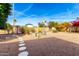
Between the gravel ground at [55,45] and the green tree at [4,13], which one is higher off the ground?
the green tree at [4,13]

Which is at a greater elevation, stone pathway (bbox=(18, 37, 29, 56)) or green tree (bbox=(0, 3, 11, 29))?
green tree (bbox=(0, 3, 11, 29))

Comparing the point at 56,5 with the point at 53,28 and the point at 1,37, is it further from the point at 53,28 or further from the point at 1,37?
the point at 1,37

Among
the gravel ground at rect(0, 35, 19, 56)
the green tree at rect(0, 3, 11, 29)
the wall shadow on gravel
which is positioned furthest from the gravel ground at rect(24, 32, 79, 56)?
the green tree at rect(0, 3, 11, 29)

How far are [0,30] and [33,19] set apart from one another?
1.83ft

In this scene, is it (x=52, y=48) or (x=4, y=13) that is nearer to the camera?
(x=52, y=48)

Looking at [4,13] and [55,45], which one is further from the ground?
[4,13]

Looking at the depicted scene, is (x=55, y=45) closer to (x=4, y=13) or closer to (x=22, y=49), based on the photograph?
(x=22, y=49)

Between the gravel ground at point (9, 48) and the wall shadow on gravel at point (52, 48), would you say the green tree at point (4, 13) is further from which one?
the wall shadow on gravel at point (52, 48)

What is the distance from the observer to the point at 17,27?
16.3 ft

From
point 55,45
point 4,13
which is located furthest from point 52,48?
point 4,13

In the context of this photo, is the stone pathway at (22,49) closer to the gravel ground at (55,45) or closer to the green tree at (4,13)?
the gravel ground at (55,45)

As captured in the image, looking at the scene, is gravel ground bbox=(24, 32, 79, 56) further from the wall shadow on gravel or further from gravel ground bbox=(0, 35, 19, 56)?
gravel ground bbox=(0, 35, 19, 56)

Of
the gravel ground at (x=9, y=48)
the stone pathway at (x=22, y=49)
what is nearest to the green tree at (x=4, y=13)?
the gravel ground at (x=9, y=48)

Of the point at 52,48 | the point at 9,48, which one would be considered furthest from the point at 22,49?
the point at 52,48
